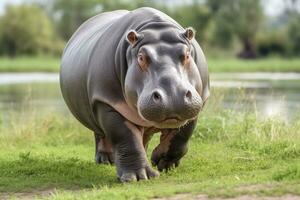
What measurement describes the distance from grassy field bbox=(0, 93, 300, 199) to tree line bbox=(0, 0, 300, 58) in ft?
118

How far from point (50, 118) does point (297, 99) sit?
7.96 metres

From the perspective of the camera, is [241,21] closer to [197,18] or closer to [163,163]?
[197,18]

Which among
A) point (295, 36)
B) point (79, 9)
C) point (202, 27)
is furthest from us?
point (79, 9)

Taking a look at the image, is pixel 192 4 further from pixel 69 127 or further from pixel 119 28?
pixel 119 28

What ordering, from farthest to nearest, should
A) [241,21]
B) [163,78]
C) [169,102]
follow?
[241,21], [163,78], [169,102]

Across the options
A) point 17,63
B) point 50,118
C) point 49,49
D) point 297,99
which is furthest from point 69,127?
point 49,49

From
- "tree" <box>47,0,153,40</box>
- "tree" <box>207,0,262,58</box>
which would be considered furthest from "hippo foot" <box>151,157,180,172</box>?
"tree" <box>47,0,153,40</box>

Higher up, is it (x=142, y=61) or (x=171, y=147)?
(x=142, y=61)

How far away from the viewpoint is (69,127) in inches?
423

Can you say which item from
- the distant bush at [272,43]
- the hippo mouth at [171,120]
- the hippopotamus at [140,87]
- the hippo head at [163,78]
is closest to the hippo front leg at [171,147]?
the hippopotamus at [140,87]

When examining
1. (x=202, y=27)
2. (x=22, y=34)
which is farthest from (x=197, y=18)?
(x=22, y=34)

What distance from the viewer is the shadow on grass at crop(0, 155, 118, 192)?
6.27 meters

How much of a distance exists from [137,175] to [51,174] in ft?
3.54

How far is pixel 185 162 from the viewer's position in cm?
712
